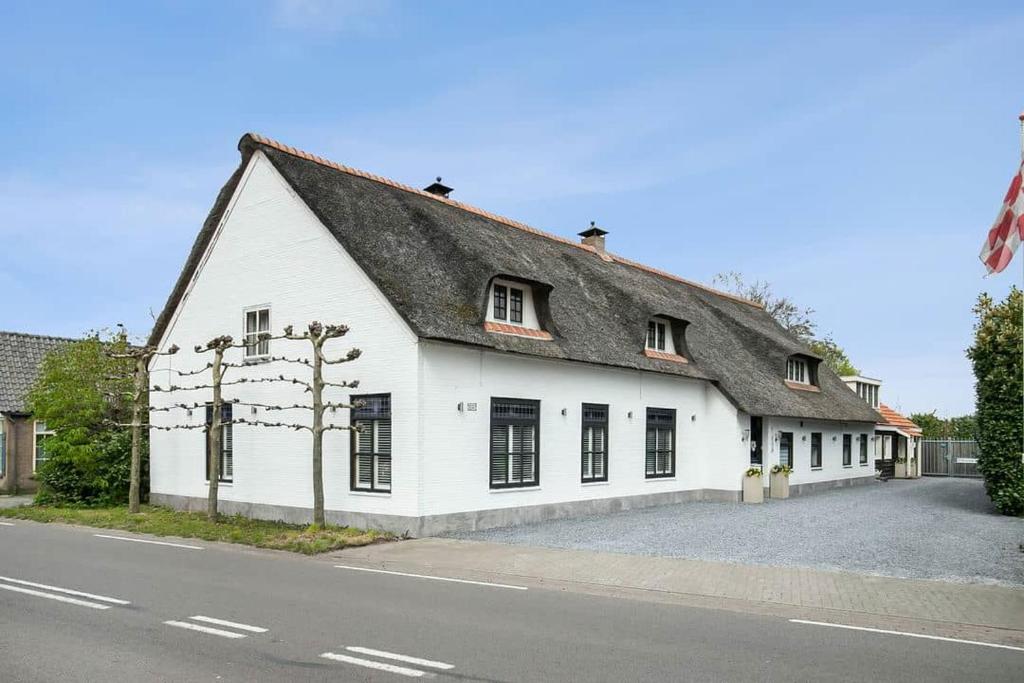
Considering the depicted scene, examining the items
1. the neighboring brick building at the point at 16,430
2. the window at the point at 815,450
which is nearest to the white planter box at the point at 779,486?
the window at the point at 815,450

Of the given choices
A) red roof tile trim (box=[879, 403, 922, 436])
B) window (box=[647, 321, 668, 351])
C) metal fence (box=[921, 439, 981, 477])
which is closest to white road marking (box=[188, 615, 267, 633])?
window (box=[647, 321, 668, 351])

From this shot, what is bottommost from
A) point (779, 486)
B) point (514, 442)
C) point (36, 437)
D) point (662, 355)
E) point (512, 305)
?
point (779, 486)

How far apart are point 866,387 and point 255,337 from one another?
2985cm

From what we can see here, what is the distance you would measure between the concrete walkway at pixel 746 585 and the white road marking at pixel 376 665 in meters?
4.46

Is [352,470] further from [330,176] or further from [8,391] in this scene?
[8,391]

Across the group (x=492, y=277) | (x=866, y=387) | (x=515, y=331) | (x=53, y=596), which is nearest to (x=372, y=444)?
(x=515, y=331)

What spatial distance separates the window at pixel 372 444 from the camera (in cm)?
1641

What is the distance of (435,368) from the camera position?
16188 millimetres

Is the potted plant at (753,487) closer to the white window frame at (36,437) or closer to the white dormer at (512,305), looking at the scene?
the white dormer at (512,305)

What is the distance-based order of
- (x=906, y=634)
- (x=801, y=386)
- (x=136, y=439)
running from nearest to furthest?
(x=906, y=634) → (x=136, y=439) → (x=801, y=386)

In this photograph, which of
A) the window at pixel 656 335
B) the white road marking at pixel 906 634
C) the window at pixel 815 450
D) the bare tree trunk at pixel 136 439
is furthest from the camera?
the window at pixel 815 450

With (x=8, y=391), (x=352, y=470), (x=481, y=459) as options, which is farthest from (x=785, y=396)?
(x=8, y=391)

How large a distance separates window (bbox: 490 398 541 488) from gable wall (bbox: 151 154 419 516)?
2282mm

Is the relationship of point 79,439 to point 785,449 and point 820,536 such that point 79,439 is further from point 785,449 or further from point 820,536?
point 785,449
